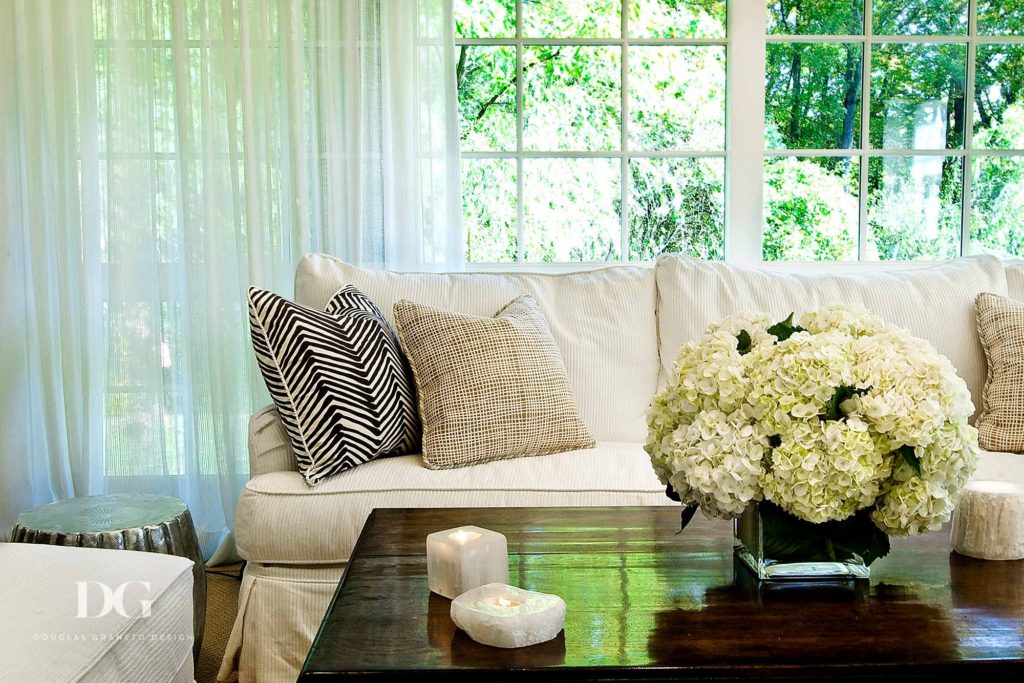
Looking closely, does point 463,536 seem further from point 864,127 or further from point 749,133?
point 864,127

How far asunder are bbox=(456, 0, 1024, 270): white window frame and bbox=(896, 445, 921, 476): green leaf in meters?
2.10

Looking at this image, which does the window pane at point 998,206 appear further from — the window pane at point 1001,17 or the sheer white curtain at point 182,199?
the sheer white curtain at point 182,199

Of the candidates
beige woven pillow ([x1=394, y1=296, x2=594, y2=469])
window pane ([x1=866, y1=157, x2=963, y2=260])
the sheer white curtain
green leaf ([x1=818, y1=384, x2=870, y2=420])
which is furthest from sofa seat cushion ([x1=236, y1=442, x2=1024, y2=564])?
window pane ([x1=866, y1=157, x2=963, y2=260])

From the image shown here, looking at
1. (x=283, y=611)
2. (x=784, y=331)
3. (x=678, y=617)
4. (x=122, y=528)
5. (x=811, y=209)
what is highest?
(x=811, y=209)

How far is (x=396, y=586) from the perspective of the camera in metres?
1.34

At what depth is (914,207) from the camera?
133 inches

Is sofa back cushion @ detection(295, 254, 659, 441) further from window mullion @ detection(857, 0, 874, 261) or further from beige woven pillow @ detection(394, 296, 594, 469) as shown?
window mullion @ detection(857, 0, 874, 261)

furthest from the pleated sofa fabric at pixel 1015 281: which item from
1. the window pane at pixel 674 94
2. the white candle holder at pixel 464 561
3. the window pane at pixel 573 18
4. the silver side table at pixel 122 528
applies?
the silver side table at pixel 122 528

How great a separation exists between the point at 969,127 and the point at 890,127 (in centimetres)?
28

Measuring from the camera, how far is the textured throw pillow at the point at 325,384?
209 centimetres

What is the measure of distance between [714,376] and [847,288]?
1.49 meters

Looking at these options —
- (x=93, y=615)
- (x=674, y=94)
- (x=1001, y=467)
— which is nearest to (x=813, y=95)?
(x=674, y=94)

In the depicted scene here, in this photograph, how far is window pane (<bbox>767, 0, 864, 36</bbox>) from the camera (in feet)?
10.7

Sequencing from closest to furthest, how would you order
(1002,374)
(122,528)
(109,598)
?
1. (109,598)
2. (122,528)
3. (1002,374)
